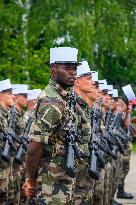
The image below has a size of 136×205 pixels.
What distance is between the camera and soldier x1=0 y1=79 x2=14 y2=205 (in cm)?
888

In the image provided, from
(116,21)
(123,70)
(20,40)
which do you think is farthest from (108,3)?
(123,70)

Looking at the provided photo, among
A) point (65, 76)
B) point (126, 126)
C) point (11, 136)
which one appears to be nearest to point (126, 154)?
point (126, 126)

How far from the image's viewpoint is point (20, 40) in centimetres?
2156

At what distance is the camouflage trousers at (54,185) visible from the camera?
6.00 meters

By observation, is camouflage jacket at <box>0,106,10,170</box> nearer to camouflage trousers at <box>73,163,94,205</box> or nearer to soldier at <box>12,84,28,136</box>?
soldier at <box>12,84,28,136</box>

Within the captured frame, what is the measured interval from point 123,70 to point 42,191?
26.3 m

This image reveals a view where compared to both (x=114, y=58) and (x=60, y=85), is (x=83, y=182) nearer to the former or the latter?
(x=60, y=85)

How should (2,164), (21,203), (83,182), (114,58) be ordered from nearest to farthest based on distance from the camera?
(83,182), (2,164), (21,203), (114,58)

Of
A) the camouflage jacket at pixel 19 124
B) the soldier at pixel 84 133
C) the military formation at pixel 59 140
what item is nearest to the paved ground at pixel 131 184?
the military formation at pixel 59 140

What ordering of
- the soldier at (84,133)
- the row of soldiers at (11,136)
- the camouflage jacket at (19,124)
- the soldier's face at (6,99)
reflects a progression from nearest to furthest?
1. the soldier at (84,133)
2. the row of soldiers at (11,136)
3. the soldier's face at (6,99)
4. the camouflage jacket at (19,124)

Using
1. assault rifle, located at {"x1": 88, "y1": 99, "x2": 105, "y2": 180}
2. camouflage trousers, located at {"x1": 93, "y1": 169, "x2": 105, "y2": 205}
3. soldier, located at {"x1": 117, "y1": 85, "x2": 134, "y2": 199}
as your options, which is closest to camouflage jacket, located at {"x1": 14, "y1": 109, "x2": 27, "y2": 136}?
camouflage trousers, located at {"x1": 93, "y1": 169, "x2": 105, "y2": 205}

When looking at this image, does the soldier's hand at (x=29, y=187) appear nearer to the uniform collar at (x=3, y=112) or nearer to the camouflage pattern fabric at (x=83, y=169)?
the camouflage pattern fabric at (x=83, y=169)

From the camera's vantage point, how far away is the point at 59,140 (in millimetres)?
6020

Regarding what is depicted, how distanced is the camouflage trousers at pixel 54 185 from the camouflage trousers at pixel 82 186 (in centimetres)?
138
